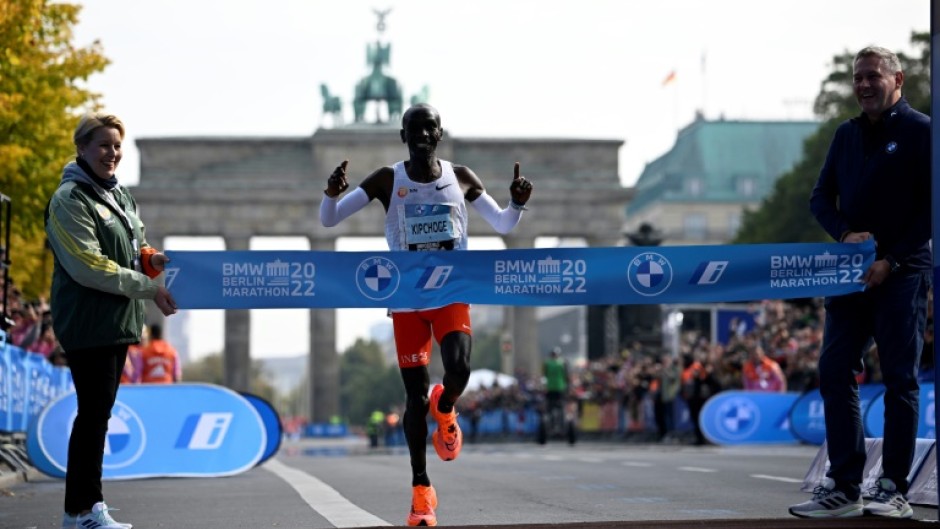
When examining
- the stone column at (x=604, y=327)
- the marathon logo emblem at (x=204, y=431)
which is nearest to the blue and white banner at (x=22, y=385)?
the marathon logo emblem at (x=204, y=431)

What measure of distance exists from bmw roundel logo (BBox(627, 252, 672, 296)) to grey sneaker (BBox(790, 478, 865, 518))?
117 cm

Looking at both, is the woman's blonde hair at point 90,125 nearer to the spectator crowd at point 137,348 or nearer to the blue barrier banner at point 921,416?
the blue barrier banner at point 921,416

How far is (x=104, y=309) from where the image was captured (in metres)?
7.97

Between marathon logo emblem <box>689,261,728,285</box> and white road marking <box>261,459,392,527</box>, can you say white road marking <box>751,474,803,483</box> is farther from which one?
marathon logo emblem <box>689,261,728,285</box>

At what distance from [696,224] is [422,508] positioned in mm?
129645

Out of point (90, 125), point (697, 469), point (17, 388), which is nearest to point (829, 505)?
point (90, 125)

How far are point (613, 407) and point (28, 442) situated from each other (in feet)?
93.5

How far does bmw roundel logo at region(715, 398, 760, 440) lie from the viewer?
2723cm

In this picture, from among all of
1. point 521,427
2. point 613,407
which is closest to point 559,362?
point 613,407

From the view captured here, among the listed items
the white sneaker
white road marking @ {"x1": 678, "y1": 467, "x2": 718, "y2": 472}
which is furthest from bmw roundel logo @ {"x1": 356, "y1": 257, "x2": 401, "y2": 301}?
white road marking @ {"x1": 678, "y1": 467, "x2": 718, "y2": 472}

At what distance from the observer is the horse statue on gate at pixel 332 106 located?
3558 inches

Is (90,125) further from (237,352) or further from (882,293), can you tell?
(237,352)

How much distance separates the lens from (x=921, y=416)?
1723cm

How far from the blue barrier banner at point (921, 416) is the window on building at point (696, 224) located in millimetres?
118875
